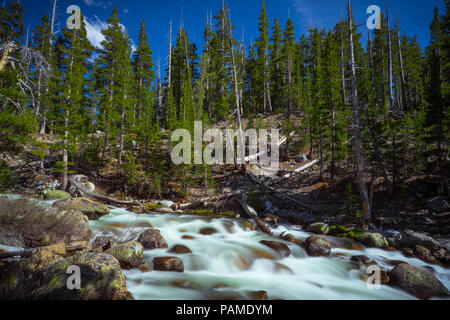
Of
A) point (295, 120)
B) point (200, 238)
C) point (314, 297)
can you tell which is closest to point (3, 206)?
point (200, 238)

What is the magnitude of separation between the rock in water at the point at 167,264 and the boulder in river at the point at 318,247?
4864 mm

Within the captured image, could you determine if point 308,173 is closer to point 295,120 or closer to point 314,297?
point 314,297

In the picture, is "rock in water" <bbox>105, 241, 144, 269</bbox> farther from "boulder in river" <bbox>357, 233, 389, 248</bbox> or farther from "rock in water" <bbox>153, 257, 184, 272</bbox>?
"boulder in river" <bbox>357, 233, 389, 248</bbox>

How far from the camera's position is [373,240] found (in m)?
8.34

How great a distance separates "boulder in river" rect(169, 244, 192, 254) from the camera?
7.35 metres

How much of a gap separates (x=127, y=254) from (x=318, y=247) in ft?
22.0

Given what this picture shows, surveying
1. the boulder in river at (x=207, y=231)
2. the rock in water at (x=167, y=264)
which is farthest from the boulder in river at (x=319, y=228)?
the rock in water at (x=167, y=264)

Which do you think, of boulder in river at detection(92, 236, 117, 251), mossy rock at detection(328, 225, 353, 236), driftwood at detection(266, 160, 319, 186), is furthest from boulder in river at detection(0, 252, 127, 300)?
driftwood at detection(266, 160, 319, 186)

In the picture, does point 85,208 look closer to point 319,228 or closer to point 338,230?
point 319,228

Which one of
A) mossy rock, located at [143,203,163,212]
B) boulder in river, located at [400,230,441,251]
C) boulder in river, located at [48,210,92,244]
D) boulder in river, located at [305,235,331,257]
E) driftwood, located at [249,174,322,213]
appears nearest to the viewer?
boulder in river, located at [48,210,92,244]

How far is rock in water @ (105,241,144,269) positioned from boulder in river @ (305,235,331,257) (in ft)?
19.9

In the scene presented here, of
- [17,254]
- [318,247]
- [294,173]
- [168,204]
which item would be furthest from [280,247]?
[294,173]

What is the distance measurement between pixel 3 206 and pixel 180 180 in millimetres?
11563

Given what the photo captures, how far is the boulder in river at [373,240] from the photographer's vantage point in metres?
8.23
